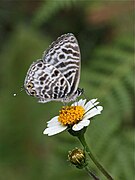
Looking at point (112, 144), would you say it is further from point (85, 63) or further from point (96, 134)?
point (85, 63)

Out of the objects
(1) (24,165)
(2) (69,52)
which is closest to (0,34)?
(1) (24,165)

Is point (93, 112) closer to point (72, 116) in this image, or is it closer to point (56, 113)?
point (72, 116)

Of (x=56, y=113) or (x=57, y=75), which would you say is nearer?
(x=57, y=75)

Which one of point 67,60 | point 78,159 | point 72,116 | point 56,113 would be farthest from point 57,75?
point 56,113

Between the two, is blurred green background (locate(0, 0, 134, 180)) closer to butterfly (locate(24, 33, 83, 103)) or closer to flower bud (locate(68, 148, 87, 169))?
butterfly (locate(24, 33, 83, 103))

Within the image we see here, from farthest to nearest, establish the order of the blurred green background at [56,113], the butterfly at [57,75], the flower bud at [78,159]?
the blurred green background at [56,113] → the butterfly at [57,75] → the flower bud at [78,159]

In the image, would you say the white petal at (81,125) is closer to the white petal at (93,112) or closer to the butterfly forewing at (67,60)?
the white petal at (93,112)

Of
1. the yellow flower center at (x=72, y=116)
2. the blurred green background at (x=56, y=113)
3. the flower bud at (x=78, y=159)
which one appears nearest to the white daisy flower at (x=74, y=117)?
the yellow flower center at (x=72, y=116)
